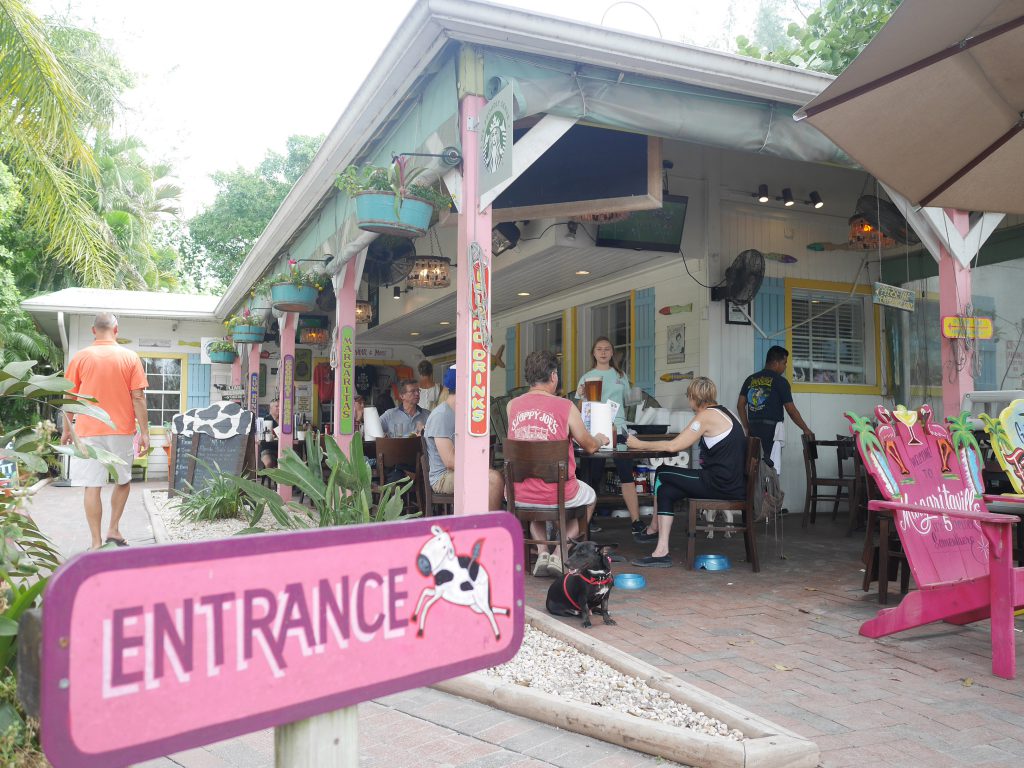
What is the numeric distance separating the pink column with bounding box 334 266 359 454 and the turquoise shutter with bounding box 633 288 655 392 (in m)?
3.32

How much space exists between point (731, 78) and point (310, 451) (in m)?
3.77

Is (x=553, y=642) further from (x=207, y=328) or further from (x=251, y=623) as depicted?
(x=207, y=328)

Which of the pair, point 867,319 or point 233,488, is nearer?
point 233,488

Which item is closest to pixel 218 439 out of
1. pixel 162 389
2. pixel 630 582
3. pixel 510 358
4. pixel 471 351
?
pixel 510 358

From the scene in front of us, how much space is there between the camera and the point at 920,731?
2619mm

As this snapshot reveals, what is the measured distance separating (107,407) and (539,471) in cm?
299

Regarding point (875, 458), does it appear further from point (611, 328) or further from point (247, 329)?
point (247, 329)

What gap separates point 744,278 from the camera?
26.0 feet

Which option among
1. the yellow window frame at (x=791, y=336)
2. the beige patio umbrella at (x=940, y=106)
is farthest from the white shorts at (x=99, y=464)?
the yellow window frame at (x=791, y=336)

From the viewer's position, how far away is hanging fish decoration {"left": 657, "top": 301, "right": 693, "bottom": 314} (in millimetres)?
8339

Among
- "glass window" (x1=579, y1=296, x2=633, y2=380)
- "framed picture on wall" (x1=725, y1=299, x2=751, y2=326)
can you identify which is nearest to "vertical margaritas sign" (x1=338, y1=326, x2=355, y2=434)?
"glass window" (x1=579, y1=296, x2=633, y2=380)

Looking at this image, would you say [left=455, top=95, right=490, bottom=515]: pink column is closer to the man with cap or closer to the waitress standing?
the man with cap

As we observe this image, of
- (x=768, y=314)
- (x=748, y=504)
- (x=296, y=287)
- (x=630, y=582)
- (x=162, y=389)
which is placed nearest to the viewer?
(x=630, y=582)

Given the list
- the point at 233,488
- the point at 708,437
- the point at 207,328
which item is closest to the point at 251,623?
the point at 708,437
